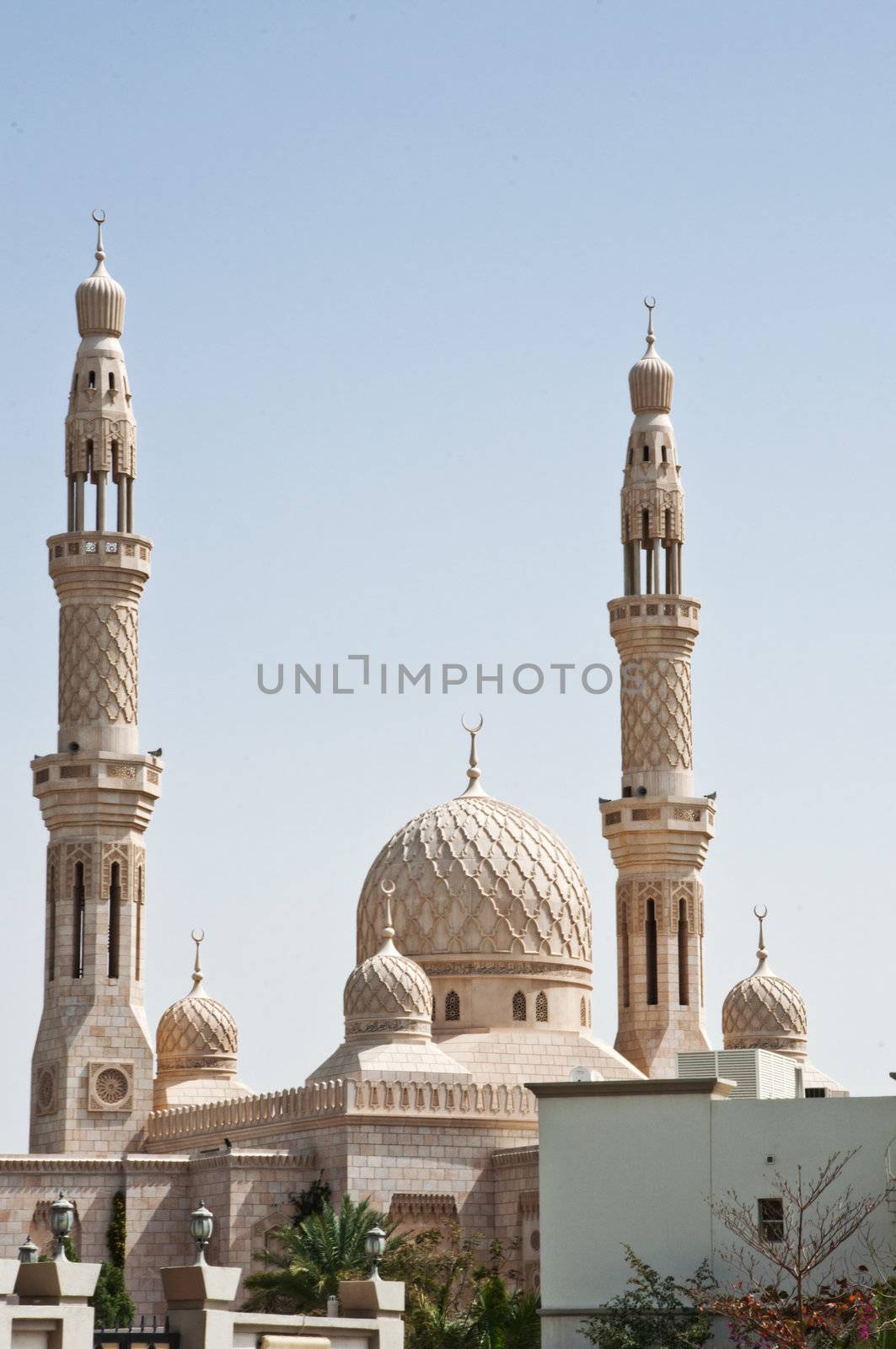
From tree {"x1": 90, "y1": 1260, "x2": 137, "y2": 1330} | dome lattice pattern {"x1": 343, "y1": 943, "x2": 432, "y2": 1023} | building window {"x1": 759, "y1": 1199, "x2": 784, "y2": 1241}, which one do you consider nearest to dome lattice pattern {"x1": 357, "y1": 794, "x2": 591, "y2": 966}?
dome lattice pattern {"x1": 343, "y1": 943, "x2": 432, "y2": 1023}

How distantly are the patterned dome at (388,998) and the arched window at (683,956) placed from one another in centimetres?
683

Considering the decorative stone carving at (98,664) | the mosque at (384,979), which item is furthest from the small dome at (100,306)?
the decorative stone carving at (98,664)

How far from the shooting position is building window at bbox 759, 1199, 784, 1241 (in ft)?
119

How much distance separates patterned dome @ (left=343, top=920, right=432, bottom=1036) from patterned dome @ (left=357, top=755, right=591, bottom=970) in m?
3.34

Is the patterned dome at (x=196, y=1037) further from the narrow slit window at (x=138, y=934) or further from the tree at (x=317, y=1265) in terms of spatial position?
the tree at (x=317, y=1265)

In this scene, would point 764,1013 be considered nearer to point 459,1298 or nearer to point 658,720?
point 658,720

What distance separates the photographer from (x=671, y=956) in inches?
2109

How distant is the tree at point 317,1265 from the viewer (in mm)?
39312

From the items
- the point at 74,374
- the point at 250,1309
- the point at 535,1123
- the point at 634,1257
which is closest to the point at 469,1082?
the point at 535,1123

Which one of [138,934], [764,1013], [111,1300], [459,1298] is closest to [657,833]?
[764,1013]

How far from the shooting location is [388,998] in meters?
48.1

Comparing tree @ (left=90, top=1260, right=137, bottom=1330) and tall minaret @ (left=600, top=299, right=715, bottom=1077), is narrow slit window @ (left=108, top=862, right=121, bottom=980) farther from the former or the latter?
tall minaret @ (left=600, top=299, right=715, bottom=1077)

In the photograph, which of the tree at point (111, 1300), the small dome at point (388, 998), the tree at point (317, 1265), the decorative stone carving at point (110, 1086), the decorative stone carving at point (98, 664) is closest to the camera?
the tree at point (317, 1265)

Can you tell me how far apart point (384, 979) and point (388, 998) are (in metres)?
0.33
